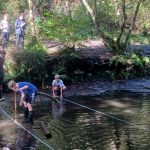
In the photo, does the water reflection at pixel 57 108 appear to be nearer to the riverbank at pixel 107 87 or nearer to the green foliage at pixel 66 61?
the riverbank at pixel 107 87

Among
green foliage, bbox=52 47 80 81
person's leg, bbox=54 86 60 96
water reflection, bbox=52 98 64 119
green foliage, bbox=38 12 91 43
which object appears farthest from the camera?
green foliage, bbox=38 12 91 43

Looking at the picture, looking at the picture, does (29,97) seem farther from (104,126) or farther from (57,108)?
(104,126)

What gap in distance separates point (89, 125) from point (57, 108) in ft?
11.6

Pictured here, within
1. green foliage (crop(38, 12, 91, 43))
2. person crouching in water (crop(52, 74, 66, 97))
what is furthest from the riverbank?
green foliage (crop(38, 12, 91, 43))

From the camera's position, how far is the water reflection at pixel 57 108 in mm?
16391

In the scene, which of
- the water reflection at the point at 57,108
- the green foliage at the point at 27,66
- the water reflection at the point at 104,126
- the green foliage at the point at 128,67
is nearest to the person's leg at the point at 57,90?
the water reflection at the point at 57,108

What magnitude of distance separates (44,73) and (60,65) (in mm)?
1074

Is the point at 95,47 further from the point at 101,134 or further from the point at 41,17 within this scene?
the point at 101,134

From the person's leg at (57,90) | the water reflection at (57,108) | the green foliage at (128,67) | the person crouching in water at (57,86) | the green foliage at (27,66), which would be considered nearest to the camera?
the water reflection at (57,108)

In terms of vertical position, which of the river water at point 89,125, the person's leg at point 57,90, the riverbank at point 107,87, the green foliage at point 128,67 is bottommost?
the river water at point 89,125

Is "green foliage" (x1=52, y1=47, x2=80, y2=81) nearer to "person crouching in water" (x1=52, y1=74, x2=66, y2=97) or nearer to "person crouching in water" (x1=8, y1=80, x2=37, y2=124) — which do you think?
"person crouching in water" (x1=52, y1=74, x2=66, y2=97)

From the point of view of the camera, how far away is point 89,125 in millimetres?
14273

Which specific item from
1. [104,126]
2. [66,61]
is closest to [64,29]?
[66,61]

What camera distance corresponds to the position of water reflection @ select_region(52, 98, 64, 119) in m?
16.4
